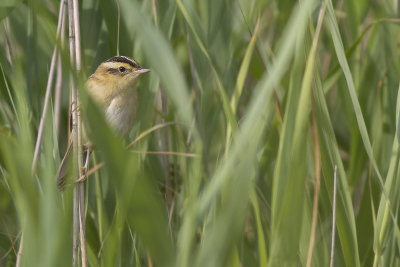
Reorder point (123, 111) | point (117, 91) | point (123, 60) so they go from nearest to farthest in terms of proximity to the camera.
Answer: point (123, 60), point (123, 111), point (117, 91)

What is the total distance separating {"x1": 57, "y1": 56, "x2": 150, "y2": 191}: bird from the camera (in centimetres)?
210

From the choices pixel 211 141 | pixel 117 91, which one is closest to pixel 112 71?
pixel 117 91

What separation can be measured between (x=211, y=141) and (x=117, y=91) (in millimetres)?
471

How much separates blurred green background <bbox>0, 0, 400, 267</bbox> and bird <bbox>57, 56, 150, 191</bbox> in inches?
2.1

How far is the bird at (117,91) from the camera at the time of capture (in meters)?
2.10

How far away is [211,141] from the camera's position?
210cm

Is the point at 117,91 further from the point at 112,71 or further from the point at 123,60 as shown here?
the point at 123,60

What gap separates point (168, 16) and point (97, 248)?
2.70 ft

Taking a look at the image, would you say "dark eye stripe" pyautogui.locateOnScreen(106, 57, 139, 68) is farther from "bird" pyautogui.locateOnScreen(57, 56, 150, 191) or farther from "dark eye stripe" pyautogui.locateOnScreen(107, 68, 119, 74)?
"dark eye stripe" pyautogui.locateOnScreen(107, 68, 119, 74)

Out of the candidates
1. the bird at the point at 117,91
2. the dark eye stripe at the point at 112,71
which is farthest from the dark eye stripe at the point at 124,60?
the dark eye stripe at the point at 112,71

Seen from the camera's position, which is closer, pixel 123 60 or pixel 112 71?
pixel 123 60

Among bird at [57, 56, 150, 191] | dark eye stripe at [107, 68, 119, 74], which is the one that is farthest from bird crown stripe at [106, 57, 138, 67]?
dark eye stripe at [107, 68, 119, 74]

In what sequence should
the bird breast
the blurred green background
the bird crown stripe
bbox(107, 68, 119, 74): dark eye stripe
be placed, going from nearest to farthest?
the blurred green background < the bird crown stripe < the bird breast < bbox(107, 68, 119, 74): dark eye stripe

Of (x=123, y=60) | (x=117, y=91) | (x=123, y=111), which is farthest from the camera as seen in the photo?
(x=117, y=91)
